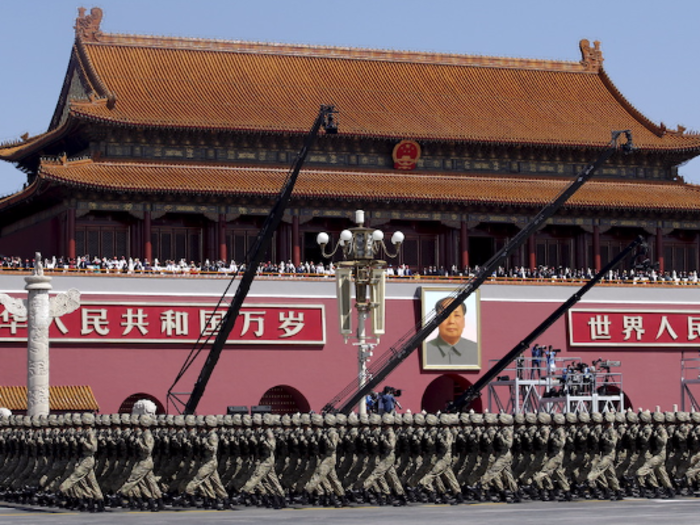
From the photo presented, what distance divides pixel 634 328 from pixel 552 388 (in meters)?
7.69

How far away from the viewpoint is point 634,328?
45.1m

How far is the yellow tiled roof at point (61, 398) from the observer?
37656 millimetres

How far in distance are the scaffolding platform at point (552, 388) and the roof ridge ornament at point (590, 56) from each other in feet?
47.5

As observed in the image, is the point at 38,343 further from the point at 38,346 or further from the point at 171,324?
the point at 171,324

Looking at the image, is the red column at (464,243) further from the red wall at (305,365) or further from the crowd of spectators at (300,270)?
the red wall at (305,365)

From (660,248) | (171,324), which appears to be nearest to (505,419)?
(171,324)

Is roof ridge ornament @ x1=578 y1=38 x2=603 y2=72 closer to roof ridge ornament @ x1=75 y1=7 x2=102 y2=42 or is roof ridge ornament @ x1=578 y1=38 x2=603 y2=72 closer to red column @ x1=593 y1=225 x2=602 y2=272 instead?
red column @ x1=593 y1=225 x2=602 y2=272

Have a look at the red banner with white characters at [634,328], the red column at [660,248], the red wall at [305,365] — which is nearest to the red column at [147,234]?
the red wall at [305,365]

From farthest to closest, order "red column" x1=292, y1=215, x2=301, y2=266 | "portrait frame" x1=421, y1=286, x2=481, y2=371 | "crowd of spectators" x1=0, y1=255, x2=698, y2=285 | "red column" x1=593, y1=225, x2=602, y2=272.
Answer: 1. "red column" x1=593, y1=225, x2=602, y2=272
2. "red column" x1=292, y1=215, x2=301, y2=266
3. "portrait frame" x1=421, y1=286, x2=481, y2=371
4. "crowd of spectators" x1=0, y1=255, x2=698, y2=285

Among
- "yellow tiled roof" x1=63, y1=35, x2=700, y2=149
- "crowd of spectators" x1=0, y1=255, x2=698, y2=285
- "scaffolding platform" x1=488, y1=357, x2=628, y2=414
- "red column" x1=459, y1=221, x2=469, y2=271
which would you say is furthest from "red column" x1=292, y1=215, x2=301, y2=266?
"scaffolding platform" x1=488, y1=357, x2=628, y2=414

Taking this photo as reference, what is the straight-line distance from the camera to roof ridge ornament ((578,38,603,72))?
175 feet

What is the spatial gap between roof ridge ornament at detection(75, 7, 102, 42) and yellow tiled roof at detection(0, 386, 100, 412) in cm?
1325

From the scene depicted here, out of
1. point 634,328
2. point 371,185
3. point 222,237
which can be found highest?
point 371,185

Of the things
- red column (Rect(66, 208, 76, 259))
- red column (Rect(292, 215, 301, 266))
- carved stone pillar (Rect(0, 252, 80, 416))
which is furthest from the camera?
red column (Rect(292, 215, 301, 266))
